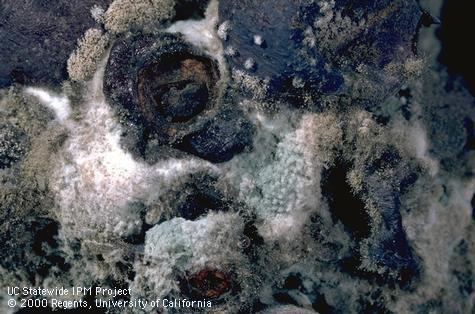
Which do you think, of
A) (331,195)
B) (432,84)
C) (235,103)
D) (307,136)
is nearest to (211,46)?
(235,103)

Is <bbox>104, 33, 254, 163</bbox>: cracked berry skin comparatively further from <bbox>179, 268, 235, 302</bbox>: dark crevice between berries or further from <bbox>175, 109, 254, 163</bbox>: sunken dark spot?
<bbox>179, 268, 235, 302</bbox>: dark crevice between berries

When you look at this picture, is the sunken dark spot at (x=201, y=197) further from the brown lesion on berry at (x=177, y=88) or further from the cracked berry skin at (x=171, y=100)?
the brown lesion on berry at (x=177, y=88)

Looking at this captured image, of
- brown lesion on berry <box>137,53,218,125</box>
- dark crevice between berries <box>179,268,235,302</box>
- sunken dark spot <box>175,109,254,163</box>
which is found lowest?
dark crevice between berries <box>179,268,235,302</box>

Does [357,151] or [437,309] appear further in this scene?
[437,309]

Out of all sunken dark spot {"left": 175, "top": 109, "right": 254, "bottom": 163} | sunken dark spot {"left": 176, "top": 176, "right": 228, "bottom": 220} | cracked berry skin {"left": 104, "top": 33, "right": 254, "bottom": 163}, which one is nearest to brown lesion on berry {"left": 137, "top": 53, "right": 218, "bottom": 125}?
cracked berry skin {"left": 104, "top": 33, "right": 254, "bottom": 163}

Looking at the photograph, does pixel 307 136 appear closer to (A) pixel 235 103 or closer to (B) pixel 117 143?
(A) pixel 235 103

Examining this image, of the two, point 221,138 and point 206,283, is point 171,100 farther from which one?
point 206,283
